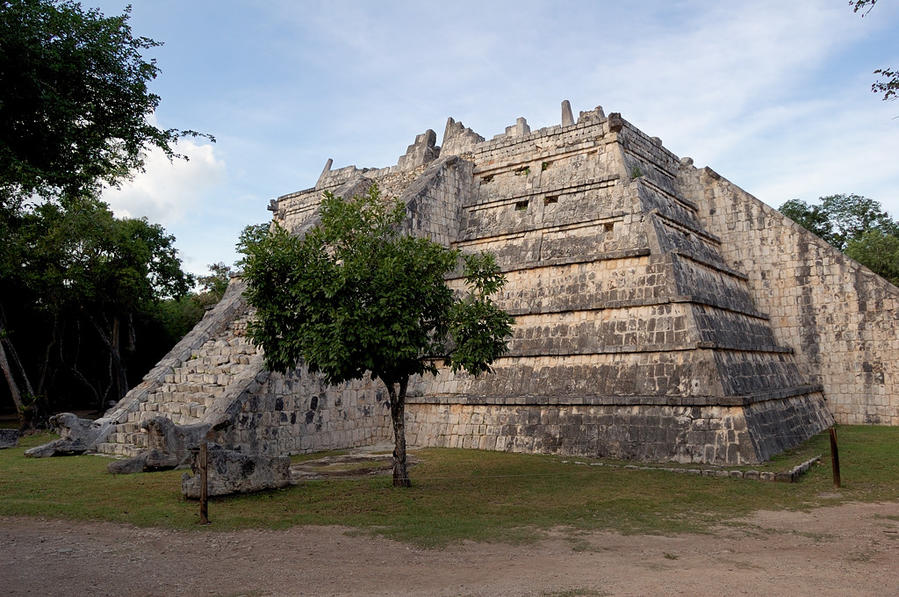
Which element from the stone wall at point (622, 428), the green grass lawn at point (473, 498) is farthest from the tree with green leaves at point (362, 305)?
the stone wall at point (622, 428)

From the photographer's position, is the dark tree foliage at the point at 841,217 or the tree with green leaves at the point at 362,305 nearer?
the tree with green leaves at the point at 362,305

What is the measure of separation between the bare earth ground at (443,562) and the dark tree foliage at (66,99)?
498 centimetres

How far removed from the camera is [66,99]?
8.74m

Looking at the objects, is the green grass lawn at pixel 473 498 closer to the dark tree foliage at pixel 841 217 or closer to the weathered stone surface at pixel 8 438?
the weathered stone surface at pixel 8 438

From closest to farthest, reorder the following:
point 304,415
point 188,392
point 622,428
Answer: point 622,428
point 304,415
point 188,392

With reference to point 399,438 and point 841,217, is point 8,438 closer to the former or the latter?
point 399,438

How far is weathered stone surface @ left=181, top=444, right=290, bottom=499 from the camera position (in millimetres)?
8805

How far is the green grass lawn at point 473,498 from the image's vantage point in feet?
24.9

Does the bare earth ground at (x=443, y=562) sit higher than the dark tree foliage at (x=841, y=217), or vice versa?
the dark tree foliage at (x=841, y=217)

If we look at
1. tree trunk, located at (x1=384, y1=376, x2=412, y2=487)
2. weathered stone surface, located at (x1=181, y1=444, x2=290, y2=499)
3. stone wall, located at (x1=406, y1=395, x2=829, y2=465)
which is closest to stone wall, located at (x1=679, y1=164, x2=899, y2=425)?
stone wall, located at (x1=406, y1=395, x2=829, y2=465)

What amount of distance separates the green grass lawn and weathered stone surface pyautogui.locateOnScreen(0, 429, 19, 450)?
4131 millimetres

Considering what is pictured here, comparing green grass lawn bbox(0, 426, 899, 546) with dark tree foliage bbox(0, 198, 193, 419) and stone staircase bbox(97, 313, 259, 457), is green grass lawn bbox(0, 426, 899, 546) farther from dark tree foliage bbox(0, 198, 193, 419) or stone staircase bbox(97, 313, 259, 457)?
dark tree foliage bbox(0, 198, 193, 419)

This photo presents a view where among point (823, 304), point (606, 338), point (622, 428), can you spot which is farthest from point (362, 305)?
point (823, 304)

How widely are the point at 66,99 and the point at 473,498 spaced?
7983 millimetres
